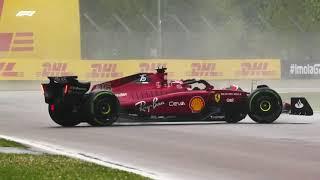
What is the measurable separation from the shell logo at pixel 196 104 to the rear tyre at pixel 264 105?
1276 millimetres

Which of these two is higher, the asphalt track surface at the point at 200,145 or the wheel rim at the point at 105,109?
the wheel rim at the point at 105,109

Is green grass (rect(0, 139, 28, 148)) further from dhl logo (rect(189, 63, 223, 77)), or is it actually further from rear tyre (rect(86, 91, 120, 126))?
dhl logo (rect(189, 63, 223, 77))

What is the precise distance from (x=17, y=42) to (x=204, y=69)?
11743 millimetres

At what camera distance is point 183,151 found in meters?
13.9

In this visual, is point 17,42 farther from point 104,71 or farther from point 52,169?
point 52,169

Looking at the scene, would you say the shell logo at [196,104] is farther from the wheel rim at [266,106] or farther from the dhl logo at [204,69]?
the dhl logo at [204,69]

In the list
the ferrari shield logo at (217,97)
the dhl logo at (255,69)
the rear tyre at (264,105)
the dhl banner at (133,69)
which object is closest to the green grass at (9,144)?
the ferrari shield logo at (217,97)

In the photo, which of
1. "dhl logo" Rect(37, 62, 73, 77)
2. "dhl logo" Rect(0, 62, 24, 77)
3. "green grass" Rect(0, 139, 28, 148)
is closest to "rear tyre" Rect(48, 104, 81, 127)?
"green grass" Rect(0, 139, 28, 148)

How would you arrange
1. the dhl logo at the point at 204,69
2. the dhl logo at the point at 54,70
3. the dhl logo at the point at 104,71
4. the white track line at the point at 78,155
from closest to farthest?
the white track line at the point at 78,155 → the dhl logo at the point at 54,70 → the dhl logo at the point at 104,71 → the dhl logo at the point at 204,69

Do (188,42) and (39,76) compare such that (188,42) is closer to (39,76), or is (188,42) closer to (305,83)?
(305,83)

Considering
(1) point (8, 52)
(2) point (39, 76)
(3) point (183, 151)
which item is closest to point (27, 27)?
(1) point (8, 52)

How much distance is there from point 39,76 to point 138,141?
30.8 meters

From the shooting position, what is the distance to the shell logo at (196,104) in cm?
1970

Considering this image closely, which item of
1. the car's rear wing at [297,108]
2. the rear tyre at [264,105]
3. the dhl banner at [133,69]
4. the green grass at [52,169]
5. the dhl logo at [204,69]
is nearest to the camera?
the green grass at [52,169]
